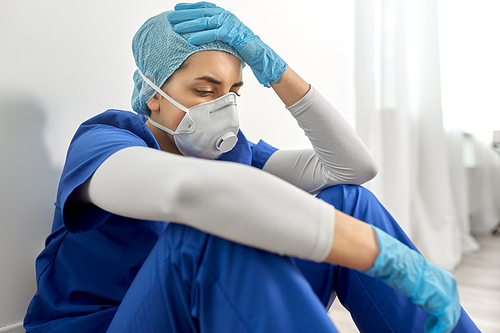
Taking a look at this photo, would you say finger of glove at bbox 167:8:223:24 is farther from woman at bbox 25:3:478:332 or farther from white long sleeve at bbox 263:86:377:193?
white long sleeve at bbox 263:86:377:193

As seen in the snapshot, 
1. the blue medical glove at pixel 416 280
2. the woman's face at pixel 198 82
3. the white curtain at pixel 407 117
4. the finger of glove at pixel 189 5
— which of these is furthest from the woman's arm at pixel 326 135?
the white curtain at pixel 407 117

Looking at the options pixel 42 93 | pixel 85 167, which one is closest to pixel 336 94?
pixel 42 93

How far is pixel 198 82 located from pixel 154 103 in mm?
145

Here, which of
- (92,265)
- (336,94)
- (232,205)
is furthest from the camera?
(336,94)

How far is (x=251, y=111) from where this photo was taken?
5.07 feet

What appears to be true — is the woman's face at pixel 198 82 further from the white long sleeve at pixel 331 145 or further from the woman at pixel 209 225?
the white long sleeve at pixel 331 145

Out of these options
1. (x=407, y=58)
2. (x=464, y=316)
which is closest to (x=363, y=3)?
(x=407, y=58)

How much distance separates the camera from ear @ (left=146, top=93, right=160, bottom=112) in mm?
979

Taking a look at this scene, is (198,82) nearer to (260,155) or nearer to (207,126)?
(207,126)

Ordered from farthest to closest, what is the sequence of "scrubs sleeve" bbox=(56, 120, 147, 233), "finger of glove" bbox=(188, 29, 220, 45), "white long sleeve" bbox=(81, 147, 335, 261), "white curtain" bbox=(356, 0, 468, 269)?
"white curtain" bbox=(356, 0, 468, 269)
"finger of glove" bbox=(188, 29, 220, 45)
"scrubs sleeve" bbox=(56, 120, 147, 233)
"white long sleeve" bbox=(81, 147, 335, 261)

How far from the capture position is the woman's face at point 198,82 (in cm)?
92

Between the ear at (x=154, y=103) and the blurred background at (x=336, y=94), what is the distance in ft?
0.67

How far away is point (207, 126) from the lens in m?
0.95

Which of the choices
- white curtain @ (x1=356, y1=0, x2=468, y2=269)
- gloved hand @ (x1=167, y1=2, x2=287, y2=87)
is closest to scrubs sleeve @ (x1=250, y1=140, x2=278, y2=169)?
gloved hand @ (x1=167, y1=2, x2=287, y2=87)
